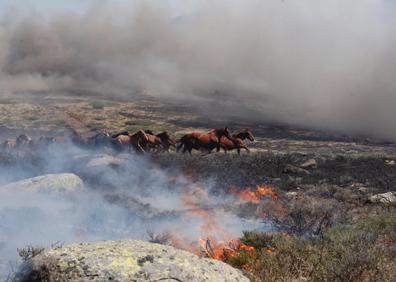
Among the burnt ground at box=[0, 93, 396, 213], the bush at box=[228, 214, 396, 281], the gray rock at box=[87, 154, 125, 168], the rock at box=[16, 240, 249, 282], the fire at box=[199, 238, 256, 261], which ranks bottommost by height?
the burnt ground at box=[0, 93, 396, 213]

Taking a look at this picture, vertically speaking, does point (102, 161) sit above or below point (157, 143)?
above

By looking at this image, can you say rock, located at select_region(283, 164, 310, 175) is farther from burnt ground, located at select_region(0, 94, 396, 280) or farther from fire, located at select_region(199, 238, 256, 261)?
fire, located at select_region(199, 238, 256, 261)

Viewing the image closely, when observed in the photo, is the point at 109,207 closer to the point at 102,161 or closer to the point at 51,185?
the point at 51,185

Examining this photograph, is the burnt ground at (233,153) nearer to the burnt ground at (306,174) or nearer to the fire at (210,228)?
the burnt ground at (306,174)

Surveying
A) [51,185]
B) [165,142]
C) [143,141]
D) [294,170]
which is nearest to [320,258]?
[51,185]

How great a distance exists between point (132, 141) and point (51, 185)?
1452cm

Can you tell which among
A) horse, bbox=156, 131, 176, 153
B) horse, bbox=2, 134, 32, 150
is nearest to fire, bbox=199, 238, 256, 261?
horse, bbox=2, 134, 32, 150

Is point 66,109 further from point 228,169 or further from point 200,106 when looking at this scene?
point 228,169

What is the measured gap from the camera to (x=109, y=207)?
602 inches

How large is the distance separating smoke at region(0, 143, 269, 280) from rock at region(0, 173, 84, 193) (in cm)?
6

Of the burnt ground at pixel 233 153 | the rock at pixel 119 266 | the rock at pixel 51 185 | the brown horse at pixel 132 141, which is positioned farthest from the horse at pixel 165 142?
the rock at pixel 119 266

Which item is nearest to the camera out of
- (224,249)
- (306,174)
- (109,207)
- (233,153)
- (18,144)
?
(224,249)

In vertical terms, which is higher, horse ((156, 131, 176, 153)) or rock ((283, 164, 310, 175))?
rock ((283, 164, 310, 175))

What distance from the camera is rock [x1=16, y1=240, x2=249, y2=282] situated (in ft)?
22.4
